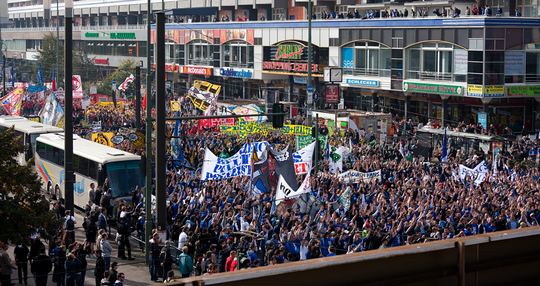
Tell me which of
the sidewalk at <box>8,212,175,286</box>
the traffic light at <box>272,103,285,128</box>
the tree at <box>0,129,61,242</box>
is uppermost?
the traffic light at <box>272,103,285,128</box>

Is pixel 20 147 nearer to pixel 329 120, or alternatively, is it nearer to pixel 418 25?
pixel 329 120

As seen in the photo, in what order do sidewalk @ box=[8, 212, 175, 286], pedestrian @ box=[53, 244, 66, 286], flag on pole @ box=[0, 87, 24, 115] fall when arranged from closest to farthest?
pedestrian @ box=[53, 244, 66, 286] < sidewalk @ box=[8, 212, 175, 286] < flag on pole @ box=[0, 87, 24, 115]

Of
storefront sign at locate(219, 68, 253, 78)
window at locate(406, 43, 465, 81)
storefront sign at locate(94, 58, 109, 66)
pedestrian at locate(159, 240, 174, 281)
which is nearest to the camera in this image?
pedestrian at locate(159, 240, 174, 281)

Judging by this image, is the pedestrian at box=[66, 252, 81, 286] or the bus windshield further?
the bus windshield

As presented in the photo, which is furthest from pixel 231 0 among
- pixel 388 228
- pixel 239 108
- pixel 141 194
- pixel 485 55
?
pixel 388 228

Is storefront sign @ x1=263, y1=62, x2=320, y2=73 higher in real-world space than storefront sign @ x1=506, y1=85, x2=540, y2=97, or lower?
higher

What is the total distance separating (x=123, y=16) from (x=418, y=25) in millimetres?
62998

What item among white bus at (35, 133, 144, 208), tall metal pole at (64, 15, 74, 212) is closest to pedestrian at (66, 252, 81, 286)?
tall metal pole at (64, 15, 74, 212)

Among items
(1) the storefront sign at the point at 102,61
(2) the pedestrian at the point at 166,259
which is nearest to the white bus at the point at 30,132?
(2) the pedestrian at the point at 166,259

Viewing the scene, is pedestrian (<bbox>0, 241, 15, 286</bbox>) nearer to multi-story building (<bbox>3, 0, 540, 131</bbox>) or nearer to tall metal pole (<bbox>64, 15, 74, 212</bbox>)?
tall metal pole (<bbox>64, 15, 74, 212</bbox>)

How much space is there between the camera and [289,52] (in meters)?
71.2

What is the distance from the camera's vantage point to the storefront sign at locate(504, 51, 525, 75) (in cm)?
5156

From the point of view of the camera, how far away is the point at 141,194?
1049 inches

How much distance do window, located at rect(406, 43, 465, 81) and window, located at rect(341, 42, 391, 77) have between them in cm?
248
